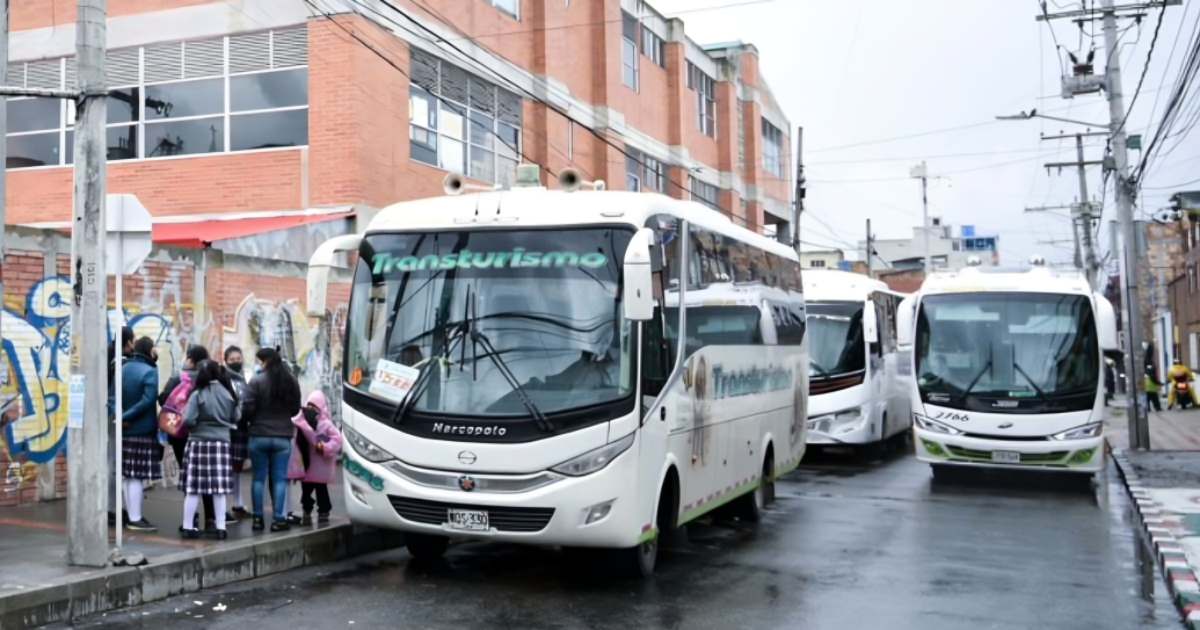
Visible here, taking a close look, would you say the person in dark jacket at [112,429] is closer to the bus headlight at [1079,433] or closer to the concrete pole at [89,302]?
the concrete pole at [89,302]

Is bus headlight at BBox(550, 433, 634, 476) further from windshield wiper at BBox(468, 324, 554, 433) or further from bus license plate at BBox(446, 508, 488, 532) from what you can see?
bus license plate at BBox(446, 508, 488, 532)

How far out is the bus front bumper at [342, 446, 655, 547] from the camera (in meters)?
8.34

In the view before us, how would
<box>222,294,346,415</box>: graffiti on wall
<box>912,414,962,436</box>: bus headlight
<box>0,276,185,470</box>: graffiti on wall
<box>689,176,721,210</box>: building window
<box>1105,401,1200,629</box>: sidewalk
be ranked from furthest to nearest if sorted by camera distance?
<box>689,176,721,210</box>: building window → <box>912,414,962,436</box>: bus headlight → <box>222,294,346,415</box>: graffiti on wall → <box>0,276,185,470</box>: graffiti on wall → <box>1105,401,1200,629</box>: sidewalk

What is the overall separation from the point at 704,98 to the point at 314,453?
93.6ft

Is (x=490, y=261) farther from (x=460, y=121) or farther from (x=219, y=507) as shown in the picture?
(x=460, y=121)

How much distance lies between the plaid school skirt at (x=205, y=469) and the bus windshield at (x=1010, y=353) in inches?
401

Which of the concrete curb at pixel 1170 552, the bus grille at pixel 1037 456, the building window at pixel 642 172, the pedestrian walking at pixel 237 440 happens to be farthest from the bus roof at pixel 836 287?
the pedestrian walking at pixel 237 440

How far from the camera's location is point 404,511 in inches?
341

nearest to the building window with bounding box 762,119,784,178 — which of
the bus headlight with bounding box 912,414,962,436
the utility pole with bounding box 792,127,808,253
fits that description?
the utility pole with bounding box 792,127,808,253

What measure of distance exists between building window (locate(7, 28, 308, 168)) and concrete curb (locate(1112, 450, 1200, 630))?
1379cm

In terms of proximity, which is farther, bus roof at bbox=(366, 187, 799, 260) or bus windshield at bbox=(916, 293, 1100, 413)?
bus windshield at bbox=(916, 293, 1100, 413)

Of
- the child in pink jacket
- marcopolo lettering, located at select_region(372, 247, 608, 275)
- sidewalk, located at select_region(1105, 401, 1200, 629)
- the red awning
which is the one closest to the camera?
marcopolo lettering, located at select_region(372, 247, 608, 275)

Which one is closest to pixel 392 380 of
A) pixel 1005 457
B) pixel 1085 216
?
pixel 1005 457

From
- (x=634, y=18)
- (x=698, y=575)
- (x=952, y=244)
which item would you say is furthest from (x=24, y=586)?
(x=952, y=244)
